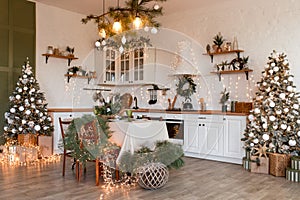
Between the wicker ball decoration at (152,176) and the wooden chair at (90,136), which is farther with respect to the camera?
the wooden chair at (90,136)

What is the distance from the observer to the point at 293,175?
4.28m

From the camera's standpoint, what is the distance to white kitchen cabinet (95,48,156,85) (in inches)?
280

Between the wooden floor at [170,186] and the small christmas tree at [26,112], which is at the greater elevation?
the small christmas tree at [26,112]

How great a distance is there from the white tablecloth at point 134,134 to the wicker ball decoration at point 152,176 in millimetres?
304

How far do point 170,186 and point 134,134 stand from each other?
85 centimetres

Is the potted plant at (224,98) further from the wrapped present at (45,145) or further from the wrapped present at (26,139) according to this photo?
the wrapped present at (26,139)

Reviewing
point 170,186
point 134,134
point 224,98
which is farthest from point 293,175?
point 134,134

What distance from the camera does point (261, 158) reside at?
15.4 feet

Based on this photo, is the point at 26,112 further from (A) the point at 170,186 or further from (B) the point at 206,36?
(B) the point at 206,36

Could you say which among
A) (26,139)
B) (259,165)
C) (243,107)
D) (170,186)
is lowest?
(170,186)

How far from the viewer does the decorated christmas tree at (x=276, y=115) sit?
460 cm

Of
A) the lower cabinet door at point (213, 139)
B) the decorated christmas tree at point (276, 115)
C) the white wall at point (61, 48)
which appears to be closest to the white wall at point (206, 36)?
the white wall at point (61, 48)

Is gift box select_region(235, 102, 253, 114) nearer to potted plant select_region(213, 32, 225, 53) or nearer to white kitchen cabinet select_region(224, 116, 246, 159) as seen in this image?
white kitchen cabinet select_region(224, 116, 246, 159)

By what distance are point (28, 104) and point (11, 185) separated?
204 centimetres
